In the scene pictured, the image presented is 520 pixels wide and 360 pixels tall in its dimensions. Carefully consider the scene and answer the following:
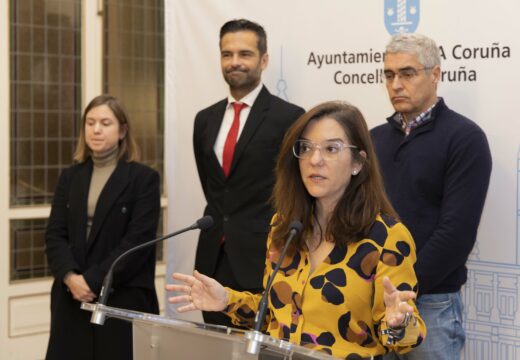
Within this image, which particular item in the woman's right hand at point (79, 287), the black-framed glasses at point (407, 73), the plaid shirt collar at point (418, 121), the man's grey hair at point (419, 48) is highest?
the man's grey hair at point (419, 48)

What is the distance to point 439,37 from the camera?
329cm

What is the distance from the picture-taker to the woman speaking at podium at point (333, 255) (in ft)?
6.81

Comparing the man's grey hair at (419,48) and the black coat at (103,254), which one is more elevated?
the man's grey hair at (419,48)

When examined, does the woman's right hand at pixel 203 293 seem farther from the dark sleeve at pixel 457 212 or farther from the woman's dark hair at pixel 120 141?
the woman's dark hair at pixel 120 141

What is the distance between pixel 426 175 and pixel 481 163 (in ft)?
0.64

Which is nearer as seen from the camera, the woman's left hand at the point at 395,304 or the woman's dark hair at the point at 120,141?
the woman's left hand at the point at 395,304

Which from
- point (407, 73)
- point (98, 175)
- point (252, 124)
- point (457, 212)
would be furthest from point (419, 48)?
point (98, 175)

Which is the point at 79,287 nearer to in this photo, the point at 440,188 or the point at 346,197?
the point at 440,188

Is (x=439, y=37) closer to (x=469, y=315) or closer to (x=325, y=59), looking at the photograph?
(x=325, y=59)

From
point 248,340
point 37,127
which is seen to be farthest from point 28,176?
point 248,340

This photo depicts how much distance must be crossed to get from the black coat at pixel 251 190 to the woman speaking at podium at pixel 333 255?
121 cm

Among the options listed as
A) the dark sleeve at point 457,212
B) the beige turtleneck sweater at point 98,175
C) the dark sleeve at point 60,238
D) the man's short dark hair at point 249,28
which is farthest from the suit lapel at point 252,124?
the dark sleeve at point 457,212

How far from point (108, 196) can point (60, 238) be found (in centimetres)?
31

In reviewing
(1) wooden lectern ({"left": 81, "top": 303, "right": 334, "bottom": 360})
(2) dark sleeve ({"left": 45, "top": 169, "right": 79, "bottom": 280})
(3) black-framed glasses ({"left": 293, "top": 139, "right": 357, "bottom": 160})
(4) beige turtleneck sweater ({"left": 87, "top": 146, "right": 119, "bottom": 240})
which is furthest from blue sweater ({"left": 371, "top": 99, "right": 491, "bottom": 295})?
(2) dark sleeve ({"left": 45, "top": 169, "right": 79, "bottom": 280})
